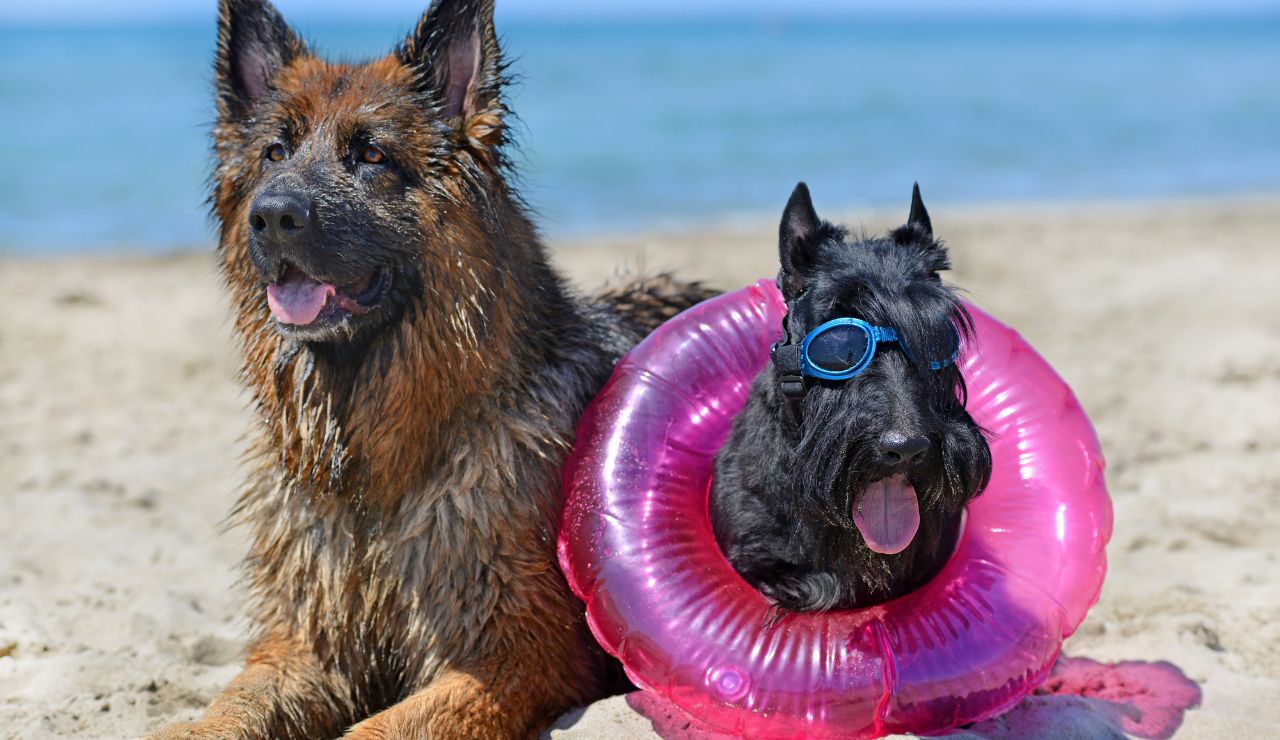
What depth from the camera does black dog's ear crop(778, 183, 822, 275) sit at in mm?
3641

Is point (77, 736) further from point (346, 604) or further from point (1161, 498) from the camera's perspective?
point (1161, 498)

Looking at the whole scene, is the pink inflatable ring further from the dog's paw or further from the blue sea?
the blue sea

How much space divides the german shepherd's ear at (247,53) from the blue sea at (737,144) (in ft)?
1.39

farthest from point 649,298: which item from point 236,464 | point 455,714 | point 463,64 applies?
point 236,464

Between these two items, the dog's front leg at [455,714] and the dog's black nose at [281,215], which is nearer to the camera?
the dog's black nose at [281,215]

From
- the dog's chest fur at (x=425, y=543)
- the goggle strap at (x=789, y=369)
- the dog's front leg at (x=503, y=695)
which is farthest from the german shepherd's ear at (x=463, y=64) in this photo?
the dog's front leg at (x=503, y=695)

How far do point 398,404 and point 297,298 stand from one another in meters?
0.50

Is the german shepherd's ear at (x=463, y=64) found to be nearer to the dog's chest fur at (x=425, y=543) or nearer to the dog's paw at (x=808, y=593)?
the dog's chest fur at (x=425, y=543)

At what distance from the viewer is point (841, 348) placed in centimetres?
336

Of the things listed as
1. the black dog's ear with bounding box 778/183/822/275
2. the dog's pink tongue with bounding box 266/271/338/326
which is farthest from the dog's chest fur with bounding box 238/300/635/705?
the black dog's ear with bounding box 778/183/822/275

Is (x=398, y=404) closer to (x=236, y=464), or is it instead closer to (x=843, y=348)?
(x=843, y=348)

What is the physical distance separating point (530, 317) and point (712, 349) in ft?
2.31

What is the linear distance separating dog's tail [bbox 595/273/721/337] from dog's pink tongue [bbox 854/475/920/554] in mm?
1997

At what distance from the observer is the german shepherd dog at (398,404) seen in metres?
3.91
